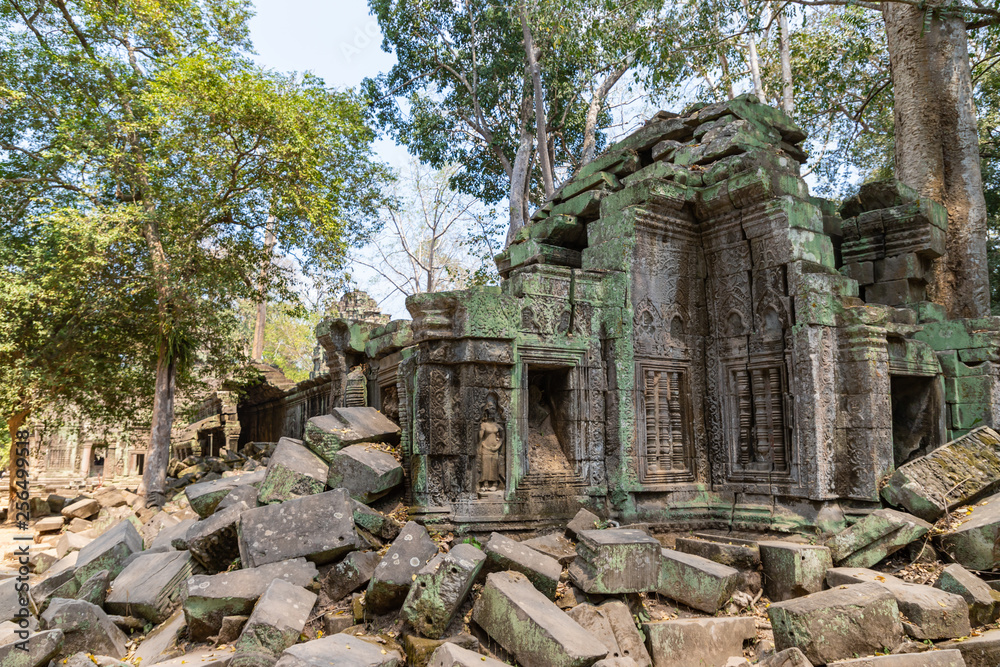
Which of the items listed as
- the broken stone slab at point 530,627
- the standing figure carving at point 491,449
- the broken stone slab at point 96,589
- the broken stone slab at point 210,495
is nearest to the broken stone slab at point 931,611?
the broken stone slab at point 530,627

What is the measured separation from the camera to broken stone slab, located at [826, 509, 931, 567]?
5.48m

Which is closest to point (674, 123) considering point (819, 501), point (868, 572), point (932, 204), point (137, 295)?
point (932, 204)

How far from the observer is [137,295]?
12.6 m

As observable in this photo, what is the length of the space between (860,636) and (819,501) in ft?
6.47

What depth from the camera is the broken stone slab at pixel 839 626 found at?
4.25 meters

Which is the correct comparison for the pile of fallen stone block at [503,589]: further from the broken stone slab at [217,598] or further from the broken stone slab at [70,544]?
the broken stone slab at [70,544]

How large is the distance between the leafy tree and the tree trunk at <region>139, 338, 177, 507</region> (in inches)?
1.0

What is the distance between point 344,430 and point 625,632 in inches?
129

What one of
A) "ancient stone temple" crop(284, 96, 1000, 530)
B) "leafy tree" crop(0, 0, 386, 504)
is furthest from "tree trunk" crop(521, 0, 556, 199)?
"ancient stone temple" crop(284, 96, 1000, 530)

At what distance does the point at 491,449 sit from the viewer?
6191mm

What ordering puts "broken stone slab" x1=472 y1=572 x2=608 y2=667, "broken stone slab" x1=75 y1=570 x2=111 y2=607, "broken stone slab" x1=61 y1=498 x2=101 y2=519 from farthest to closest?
"broken stone slab" x1=61 y1=498 x2=101 y2=519 → "broken stone slab" x1=75 y1=570 x2=111 y2=607 → "broken stone slab" x1=472 y1=572 x2=608 y2=667

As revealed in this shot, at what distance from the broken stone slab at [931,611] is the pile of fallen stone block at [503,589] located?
1cm

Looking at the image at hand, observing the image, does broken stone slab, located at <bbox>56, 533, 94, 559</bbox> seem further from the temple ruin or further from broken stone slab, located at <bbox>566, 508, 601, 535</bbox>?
broken stone slab, located at <bbox>566, 508, 601, 535</bbox>

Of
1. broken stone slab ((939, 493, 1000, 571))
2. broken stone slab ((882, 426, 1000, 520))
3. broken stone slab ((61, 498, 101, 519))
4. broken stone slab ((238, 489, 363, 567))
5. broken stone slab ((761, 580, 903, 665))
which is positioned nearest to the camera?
broken stone slab ((761, 580, 903, 665))
